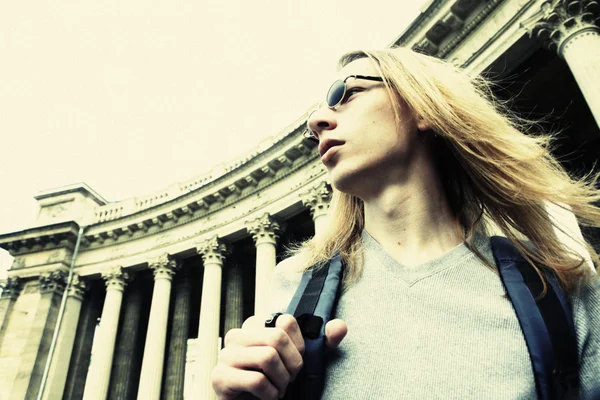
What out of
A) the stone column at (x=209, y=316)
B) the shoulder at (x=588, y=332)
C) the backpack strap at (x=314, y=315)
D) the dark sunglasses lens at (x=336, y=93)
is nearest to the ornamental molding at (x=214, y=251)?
the stone column at (x=209, y=316)

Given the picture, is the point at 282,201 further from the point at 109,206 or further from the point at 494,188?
the point at 494,188

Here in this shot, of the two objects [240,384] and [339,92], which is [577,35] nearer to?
[339,92]

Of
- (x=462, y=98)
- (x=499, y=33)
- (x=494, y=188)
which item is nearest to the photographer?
(x=494, y=188)

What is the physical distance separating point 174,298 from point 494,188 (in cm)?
2305

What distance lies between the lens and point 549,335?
4.86 feet

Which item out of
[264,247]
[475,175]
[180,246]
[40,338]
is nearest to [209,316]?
[264,247]

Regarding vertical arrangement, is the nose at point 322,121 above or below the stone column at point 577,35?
below

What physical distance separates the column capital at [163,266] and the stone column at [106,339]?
234 centimetres

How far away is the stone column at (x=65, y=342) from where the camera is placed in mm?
19328

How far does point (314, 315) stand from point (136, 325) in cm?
2270

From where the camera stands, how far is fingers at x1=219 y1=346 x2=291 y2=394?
4.03 ft

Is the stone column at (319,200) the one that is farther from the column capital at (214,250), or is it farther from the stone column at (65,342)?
the stone column at (65,342)

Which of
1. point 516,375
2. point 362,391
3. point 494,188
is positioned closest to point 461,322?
point 516,375

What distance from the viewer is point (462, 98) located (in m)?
2.28
